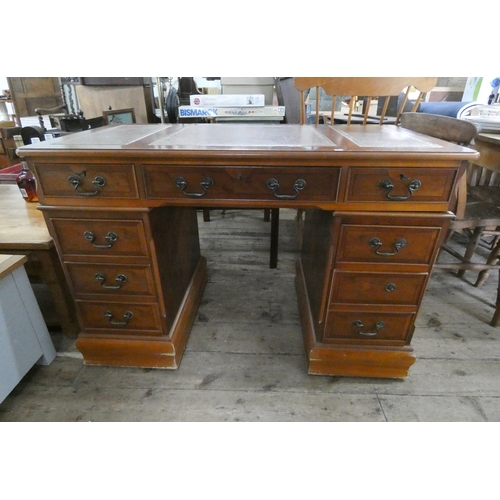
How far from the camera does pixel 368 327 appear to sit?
110 cm

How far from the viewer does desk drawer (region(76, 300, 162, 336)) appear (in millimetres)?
1134

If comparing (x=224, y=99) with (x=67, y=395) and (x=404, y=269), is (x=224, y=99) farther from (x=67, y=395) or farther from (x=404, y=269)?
(x=67, y=395)

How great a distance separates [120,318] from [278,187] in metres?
0.75

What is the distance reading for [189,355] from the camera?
1295mm

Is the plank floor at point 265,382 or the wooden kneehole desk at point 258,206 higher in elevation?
the wooden kneehole desk at point 258,206

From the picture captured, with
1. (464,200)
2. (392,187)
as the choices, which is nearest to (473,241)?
(464,200)

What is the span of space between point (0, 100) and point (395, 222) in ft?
16.9

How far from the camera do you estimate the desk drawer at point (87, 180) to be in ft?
3.00

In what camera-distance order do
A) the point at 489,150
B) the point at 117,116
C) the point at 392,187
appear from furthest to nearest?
the point at 117,116
the point at 489,150
the point at 392,187

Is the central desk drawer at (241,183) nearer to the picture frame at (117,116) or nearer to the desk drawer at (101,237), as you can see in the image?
the desk drawer at (101,237)

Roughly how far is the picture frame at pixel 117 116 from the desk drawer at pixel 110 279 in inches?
57.4

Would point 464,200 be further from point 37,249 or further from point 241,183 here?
point 37,249

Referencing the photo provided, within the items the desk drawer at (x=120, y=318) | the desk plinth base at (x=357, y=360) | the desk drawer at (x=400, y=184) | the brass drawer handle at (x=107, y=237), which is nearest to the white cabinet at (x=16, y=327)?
the desk drawer at (x=120, y=318)
